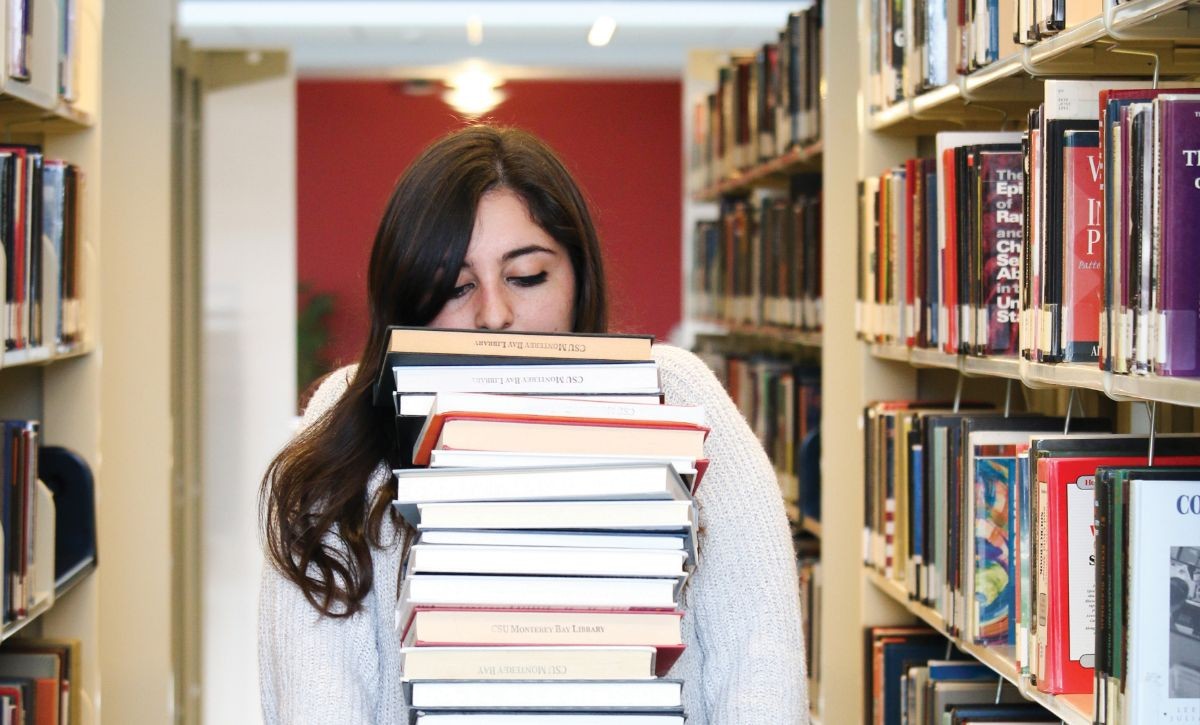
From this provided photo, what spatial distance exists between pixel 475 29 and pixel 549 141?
3.27ft

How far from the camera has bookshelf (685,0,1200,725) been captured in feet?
6.29

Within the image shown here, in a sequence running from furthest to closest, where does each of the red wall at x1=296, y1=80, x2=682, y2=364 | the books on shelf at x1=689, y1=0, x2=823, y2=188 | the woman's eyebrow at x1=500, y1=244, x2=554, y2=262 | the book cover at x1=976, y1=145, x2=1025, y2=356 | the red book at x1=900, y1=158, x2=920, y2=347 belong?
the red wall at x1=296, y1=80, x2=682, y2=364 < the books on shelf at x1=689, y1=0, x2=823, y2=188 < the red book at x1=900, y1=158, x2=920, y2=347 < the book cover at x1=976, y1=145, x2=1025, y2=356 < the woman's eyebrow at x1=500, y1=244, x2=554, y2=262

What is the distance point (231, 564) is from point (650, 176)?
17.8 feet

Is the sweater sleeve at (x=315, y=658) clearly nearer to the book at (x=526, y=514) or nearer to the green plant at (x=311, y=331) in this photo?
the book at (x=526, y=514)

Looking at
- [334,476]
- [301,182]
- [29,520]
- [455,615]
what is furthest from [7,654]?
[301,182]

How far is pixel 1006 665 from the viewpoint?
2029mm

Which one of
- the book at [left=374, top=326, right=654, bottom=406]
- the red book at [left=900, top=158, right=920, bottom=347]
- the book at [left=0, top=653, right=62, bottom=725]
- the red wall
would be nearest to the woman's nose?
the book at [left=374, top=326, right=654, bottom=406]

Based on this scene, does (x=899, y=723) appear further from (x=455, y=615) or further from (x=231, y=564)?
(x=231, y=564)

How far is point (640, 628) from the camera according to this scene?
114 centimetres

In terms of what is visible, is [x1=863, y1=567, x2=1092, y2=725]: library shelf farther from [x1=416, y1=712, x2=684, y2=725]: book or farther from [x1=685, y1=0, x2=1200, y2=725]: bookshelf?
[x1=416, y1=712, x2=684, y2=725]: book

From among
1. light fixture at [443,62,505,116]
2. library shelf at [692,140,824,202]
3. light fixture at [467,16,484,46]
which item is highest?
light fixture at [467,16,484,46]

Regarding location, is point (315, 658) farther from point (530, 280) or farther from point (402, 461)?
point (530, 280)

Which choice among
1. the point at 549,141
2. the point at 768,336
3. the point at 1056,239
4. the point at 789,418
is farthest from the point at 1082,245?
the point at 549,141

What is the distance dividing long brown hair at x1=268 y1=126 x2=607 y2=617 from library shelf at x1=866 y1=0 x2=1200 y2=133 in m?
0.64
